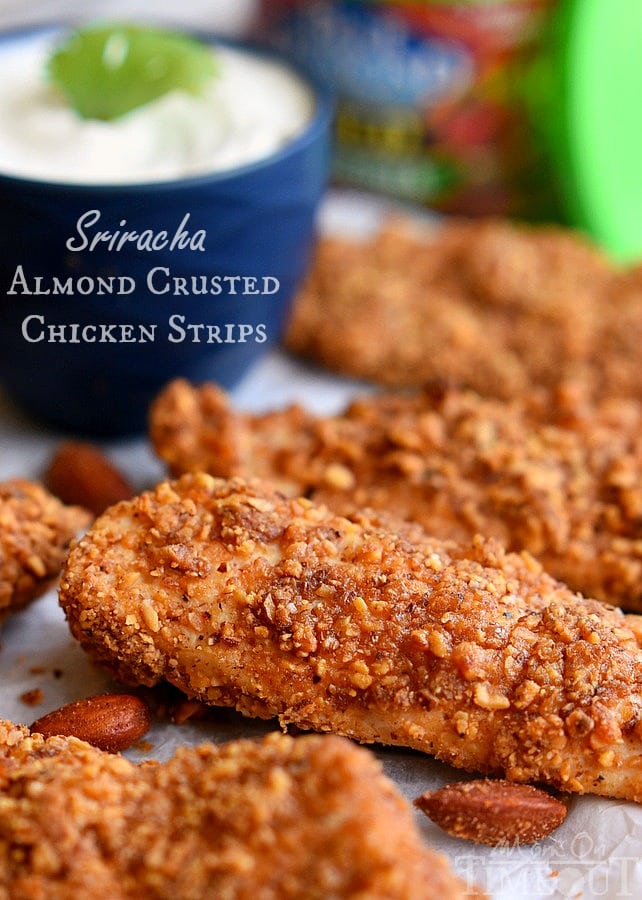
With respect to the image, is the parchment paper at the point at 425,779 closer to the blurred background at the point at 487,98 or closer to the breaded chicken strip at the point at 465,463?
the breaded chicken strip at the point at 465,463

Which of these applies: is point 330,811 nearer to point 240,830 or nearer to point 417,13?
point 240,830

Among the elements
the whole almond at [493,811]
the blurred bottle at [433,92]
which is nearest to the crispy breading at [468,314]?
the blurred bottle at [433,92]

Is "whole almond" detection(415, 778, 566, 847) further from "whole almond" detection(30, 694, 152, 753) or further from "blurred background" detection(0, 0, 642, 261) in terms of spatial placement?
"blurred background" detection(0, 0, 642, 261)

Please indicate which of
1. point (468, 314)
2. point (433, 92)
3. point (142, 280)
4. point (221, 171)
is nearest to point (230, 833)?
point (142, 280)

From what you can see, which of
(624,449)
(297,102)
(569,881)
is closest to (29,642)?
(569,881)

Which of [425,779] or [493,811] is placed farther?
[425,779]

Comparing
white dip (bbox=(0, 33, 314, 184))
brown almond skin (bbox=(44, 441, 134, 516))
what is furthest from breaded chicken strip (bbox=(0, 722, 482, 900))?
white dip (bbox=(0, 33, 314, 184))

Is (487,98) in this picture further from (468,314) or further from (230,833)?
(230,833)
